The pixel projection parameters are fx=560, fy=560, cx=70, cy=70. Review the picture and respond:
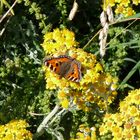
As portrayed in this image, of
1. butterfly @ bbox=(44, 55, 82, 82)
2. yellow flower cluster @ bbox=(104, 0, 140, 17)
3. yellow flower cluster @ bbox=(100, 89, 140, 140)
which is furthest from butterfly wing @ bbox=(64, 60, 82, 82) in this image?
yellow flower cluster @ bbox=(104, 0, 140, 17)

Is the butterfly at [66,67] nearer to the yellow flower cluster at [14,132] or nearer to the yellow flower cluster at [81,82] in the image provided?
the yellow flower cluster at [81,82]

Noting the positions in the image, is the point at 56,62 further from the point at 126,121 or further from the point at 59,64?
the point at 126,121

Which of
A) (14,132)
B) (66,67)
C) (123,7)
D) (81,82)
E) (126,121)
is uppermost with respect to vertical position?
(123,7)

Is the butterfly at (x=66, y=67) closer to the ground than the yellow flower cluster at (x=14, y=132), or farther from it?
farther from it

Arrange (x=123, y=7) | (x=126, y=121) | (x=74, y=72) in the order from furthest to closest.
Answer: (x=123, y=7) < (x=126, y=121) < (x=74, y=72)

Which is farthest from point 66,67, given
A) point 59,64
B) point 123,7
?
point 123,7

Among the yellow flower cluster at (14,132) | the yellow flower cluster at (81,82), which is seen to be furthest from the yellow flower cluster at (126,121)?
the yellow flower cluster at (14,132)
